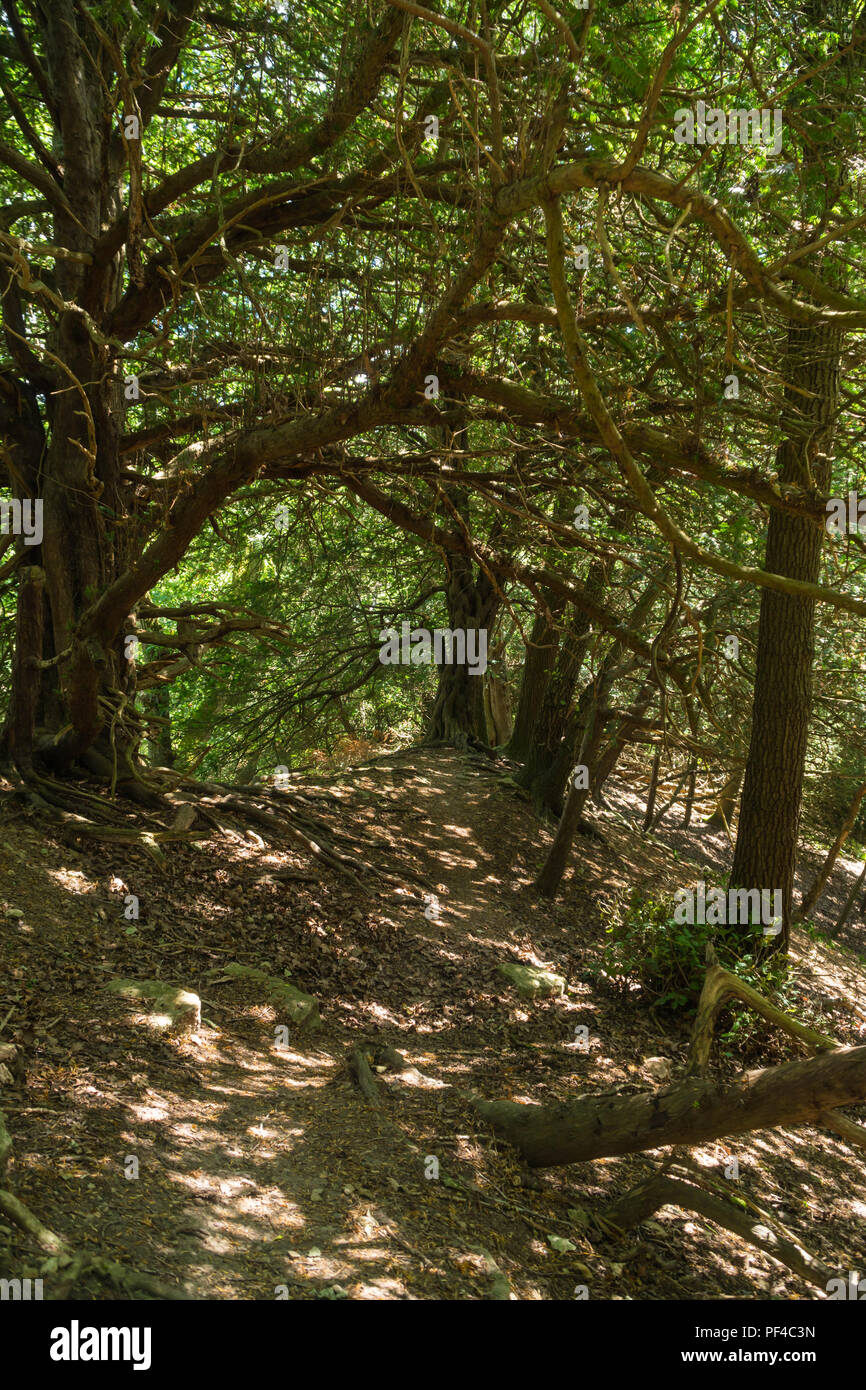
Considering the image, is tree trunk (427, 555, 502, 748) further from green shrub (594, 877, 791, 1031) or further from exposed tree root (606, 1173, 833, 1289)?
exposed tree root (606, 1173, 833, 1289)

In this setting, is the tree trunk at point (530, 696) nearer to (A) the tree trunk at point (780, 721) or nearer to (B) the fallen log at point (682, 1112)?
(A) the tree trunk at point (780, 721)

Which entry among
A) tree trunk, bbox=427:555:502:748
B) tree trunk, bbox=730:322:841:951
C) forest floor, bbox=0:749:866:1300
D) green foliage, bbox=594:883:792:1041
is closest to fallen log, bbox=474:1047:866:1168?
forest floor, bbox=0:749:866:1300

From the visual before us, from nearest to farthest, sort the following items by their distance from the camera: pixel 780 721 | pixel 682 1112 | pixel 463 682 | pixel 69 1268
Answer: pixel 69 1268
pixel 682 1112
pixel 780 721
pixel 463 682

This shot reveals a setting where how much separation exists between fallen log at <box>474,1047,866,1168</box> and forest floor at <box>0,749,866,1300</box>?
18 cm

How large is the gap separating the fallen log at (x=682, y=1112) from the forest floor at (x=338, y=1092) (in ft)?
0.60

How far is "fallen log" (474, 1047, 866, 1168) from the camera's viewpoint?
373cm

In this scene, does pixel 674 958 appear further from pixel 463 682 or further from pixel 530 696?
pixel 463 682

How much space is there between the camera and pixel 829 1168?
20.4ft

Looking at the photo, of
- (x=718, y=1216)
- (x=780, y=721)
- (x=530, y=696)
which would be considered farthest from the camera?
(x=530, y=696)

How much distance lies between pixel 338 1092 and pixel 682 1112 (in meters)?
1.79

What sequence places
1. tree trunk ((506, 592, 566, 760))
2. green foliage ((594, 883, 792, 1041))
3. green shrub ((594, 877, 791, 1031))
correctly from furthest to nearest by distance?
tree trunk ((506, 592, 566, 760))
green shrub ((594, 877, 791, 1031))
green foliage ((594, 883, 792, 1041))

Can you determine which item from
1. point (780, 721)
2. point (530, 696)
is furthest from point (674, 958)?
point (530, 696)

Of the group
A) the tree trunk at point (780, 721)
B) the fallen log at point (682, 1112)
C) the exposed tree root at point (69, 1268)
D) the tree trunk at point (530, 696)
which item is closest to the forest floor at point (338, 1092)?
the exposed tree root at point (69, 1268)

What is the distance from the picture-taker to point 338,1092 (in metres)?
4.94
